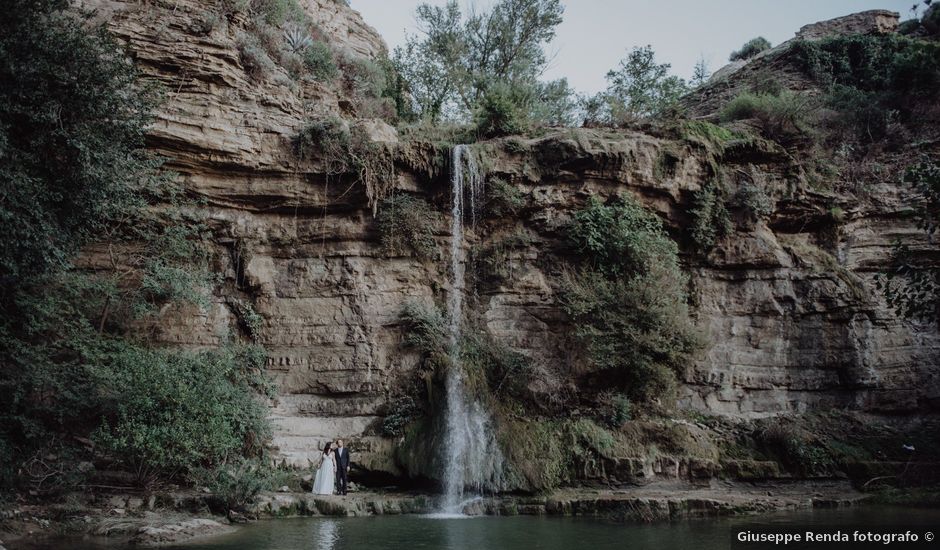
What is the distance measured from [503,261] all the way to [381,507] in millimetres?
7798

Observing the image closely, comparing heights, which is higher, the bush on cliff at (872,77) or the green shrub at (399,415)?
the bush on cliff at (872,77)

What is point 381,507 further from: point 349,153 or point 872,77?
point 872,77

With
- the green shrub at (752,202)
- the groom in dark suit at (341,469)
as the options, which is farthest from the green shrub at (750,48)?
the groom in dark suit at (341,469)

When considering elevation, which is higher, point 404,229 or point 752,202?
point 752,202

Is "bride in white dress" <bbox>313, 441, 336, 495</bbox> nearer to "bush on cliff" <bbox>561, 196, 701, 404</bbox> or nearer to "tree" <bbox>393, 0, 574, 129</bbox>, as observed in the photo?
"bush on cliff" <bbox>561, 196, 701, 404</bbox>

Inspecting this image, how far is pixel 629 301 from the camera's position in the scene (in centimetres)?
1608

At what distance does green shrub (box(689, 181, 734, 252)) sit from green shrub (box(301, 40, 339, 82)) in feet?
42.0

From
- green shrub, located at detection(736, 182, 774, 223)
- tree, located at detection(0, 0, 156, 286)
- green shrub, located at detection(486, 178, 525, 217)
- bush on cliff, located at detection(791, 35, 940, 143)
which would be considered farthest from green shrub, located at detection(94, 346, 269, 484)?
bush on cliff, located at detection(791, 35, 940, 143)

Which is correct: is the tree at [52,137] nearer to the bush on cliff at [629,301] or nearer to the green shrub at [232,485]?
the green shrub at [232,485]

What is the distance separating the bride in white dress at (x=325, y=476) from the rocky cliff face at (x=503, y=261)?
1324 millimetres

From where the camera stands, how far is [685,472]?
48.5ft

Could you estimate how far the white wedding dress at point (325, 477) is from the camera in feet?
45.6

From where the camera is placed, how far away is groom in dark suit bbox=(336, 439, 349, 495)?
14164 millimetres

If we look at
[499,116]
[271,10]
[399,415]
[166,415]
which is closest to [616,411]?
[399,415]
